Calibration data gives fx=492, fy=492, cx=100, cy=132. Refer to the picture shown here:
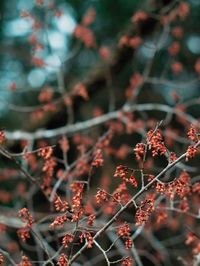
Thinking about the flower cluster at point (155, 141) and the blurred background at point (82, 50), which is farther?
the blurred background at point (82, 50)

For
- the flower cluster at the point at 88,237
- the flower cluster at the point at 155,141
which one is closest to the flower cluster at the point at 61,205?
the flower cluster at the point at 88,237

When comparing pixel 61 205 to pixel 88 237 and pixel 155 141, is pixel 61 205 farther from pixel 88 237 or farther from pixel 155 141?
pixel 155 141

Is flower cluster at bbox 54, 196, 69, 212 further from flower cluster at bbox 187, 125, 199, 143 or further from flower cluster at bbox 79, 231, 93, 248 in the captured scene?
flower cluster at bbox 187, 125, 199, 143

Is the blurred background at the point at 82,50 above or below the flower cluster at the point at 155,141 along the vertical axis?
above

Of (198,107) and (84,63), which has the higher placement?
(84,63)

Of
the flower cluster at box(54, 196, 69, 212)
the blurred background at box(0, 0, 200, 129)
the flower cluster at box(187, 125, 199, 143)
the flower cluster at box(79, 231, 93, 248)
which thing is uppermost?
the blurred background at box(0, 0, 200, 129)

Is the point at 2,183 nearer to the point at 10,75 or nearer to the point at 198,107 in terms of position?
the point at 10,75

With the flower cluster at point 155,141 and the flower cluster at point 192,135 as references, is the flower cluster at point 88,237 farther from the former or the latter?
the flower cluster at point 192,135

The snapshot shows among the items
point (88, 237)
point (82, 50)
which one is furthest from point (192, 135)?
point (82, 50)

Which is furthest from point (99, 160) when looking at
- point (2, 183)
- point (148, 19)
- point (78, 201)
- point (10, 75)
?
point (10, 75)

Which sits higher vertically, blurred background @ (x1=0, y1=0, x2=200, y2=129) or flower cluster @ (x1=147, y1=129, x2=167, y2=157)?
blurred background @ (x1=0, y1=0, x2=200, y2=129)

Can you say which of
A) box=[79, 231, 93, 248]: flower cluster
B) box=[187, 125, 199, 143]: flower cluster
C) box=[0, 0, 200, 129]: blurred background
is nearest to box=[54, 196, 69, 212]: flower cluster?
box=[79, 231, 93, 248]: flower cluster
